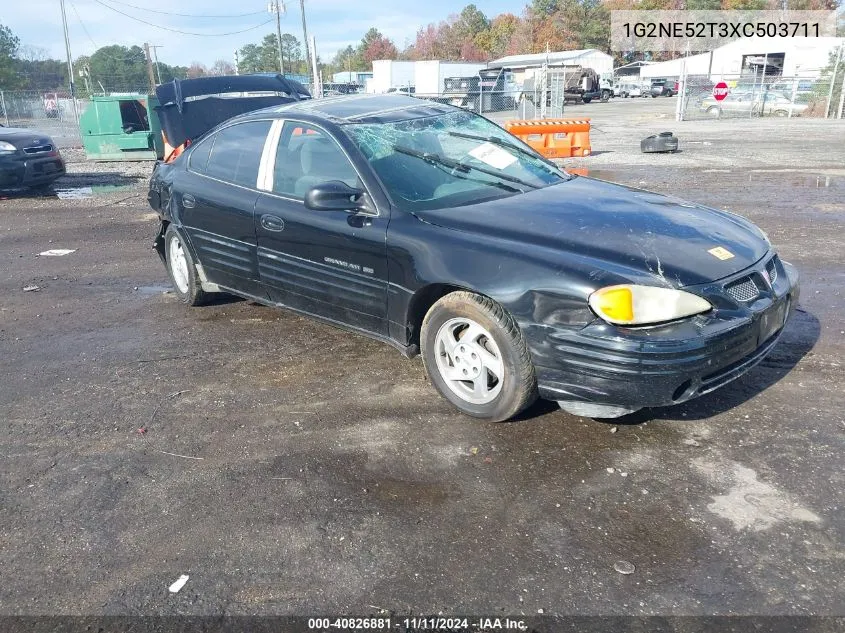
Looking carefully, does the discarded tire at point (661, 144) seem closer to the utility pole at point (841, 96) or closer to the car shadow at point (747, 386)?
→ the car shadow at point (747, 386)

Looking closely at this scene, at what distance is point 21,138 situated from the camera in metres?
12.2

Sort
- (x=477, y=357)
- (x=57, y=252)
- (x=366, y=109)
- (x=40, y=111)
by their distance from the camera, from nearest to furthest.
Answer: (x=477, y=357) → (x=366, y=109) → (x=57, y=252) → (x=40, y=111)

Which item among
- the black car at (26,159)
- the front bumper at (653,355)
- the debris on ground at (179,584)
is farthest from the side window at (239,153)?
the black car at (26,159)

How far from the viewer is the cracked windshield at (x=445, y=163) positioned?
13.4ft

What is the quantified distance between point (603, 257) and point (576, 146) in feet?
42.0

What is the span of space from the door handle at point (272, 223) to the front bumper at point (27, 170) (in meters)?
9.82

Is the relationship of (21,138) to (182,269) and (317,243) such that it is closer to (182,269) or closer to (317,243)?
(182,269)

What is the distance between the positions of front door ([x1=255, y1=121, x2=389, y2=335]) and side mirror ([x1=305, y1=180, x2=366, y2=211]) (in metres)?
0.07

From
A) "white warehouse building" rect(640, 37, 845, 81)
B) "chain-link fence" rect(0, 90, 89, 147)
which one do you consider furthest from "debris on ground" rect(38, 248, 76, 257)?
"white warehouse building" rect(640, 37, 845, 81)

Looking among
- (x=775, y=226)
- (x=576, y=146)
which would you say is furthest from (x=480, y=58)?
(x=775, y=226)

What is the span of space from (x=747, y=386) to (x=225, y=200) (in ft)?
11.6

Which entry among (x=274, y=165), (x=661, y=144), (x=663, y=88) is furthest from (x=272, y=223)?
(x=663, y=88)

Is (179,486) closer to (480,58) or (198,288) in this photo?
(198,288)

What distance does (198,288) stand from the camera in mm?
5609
